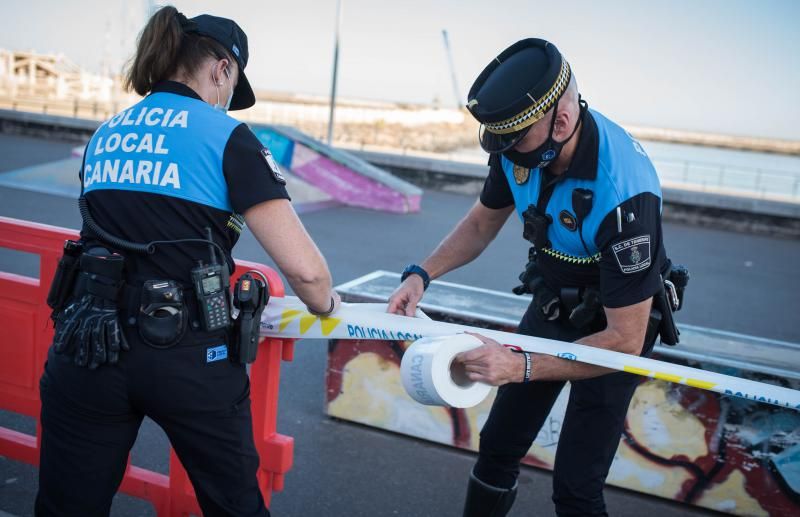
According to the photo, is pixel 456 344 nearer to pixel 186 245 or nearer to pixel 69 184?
pixel 186 245

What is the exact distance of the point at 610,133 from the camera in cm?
240

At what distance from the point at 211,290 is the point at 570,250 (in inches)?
48.4

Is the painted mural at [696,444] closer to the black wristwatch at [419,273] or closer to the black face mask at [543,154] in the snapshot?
the black wristwatch at [419,273]

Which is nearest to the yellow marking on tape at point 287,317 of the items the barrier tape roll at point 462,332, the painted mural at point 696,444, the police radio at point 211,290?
the barrier tape roll at point 462,332

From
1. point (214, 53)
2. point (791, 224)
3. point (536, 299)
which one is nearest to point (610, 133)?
point (536, 299)

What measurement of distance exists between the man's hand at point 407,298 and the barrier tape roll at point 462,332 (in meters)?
0.08

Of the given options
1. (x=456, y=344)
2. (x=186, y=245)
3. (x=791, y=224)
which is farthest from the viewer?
(x=791, y=224)

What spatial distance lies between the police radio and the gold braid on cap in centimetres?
96

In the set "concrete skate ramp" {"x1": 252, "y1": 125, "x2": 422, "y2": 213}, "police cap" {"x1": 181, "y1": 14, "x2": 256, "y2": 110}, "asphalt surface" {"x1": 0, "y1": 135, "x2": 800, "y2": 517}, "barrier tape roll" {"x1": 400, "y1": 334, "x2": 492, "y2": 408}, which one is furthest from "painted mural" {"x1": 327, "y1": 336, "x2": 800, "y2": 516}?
"concrete skate ramp" {"x1": 252, "y1": 125, "x2": 422, "y2": 213}

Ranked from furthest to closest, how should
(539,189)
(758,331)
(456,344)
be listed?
(758,331)
(539,189)
(456,344)

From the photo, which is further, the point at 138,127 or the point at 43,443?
the point at 43,443

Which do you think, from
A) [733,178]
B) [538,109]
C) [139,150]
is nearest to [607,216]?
[538,109]

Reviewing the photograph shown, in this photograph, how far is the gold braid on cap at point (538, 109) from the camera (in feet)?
7.28

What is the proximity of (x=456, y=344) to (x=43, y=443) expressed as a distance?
Result: 4.17 feet
